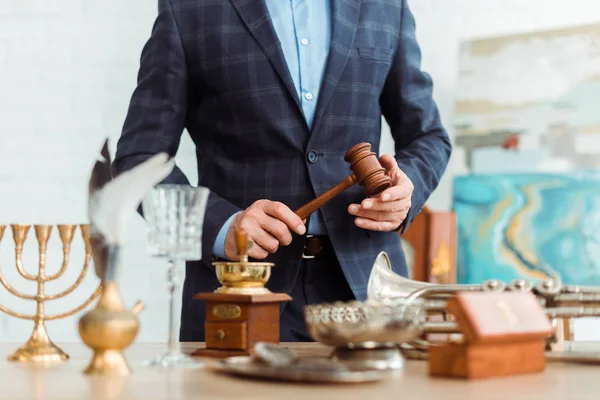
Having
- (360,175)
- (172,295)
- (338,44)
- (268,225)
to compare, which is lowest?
(172,295)

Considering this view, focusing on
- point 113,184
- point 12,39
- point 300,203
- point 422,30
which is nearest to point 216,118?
point 300,203

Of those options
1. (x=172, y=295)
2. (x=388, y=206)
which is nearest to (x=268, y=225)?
(x=388, y=206)

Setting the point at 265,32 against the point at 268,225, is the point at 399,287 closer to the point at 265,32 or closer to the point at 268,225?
the point at 268,225

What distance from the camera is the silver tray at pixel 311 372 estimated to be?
3.31ft

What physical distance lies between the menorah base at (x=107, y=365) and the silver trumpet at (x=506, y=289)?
462 millimetres

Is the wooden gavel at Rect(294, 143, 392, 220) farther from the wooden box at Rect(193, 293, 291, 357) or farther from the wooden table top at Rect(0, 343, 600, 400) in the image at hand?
the wooden table top at Rect(0, 343, 600, 400)

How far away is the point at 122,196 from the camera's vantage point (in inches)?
46.2

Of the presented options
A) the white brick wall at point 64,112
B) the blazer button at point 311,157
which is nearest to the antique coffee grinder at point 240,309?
the blazer button at point 311,157

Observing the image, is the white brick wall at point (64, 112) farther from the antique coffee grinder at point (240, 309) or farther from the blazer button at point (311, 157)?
the antique coffee grinder at point (240, 309)

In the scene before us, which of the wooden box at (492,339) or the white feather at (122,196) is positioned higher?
the white feather at (122,196)

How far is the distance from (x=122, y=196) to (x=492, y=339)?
1.69 ft

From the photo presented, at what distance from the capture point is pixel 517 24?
349 centimetres

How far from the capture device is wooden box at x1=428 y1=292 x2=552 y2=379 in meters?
1.08

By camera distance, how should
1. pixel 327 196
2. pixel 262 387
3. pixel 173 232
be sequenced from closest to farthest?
pixel 262 387, pixel 173 232, pixel 327 196
